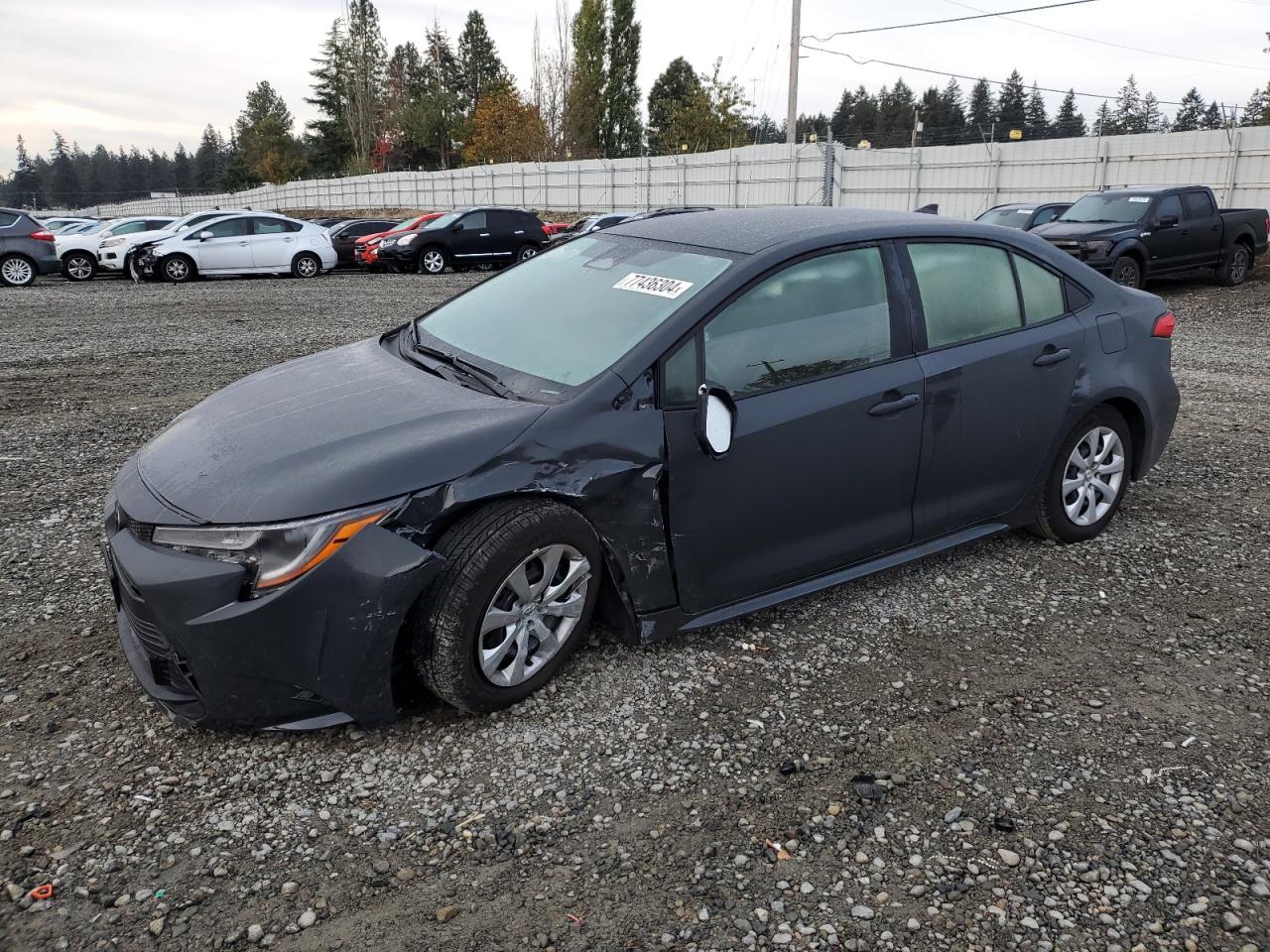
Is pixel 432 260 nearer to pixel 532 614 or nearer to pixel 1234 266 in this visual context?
pixel 1234 266

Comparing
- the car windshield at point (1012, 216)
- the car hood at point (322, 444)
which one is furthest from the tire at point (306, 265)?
the car hood at point (322, 444)

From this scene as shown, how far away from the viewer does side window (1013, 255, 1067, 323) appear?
169 inches

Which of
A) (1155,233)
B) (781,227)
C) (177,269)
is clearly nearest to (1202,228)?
(1155,233)

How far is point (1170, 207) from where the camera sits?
1497 centimetres

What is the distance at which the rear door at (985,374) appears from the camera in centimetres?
393

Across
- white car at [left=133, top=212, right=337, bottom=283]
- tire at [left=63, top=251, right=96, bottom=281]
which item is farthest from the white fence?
tire at [left=63, top=251, right=96, bottom=281]

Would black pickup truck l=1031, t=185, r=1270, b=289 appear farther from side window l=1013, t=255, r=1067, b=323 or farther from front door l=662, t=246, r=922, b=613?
front door l=662, t=246, r=922, b=613

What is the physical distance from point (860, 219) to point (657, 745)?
7.66 ft

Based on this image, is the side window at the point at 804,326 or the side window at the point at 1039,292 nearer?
the side window at the point at 804,326

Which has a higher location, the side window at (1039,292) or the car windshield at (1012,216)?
the car windshield at (1012,216)

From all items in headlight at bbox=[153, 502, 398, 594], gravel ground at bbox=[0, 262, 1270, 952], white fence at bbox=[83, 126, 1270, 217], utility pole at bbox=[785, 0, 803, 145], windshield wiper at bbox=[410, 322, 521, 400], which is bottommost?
gravel ground at bbox=[0, 262, 1270, 952]

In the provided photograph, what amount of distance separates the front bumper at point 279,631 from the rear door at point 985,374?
7.20 ft

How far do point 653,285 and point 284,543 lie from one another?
166 cm

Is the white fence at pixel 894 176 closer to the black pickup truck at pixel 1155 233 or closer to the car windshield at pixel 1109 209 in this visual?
the black pickup truck at pixel 1155 233
